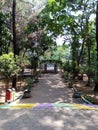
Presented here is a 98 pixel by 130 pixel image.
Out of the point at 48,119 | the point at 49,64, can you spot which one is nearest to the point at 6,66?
the point at 48,119

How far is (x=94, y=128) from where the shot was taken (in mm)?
8164

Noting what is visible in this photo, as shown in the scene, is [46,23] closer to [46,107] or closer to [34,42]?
[34,42]

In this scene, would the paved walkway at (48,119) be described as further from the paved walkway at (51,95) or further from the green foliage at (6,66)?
the green foliage at (6,66)

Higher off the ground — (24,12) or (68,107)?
(24,12)

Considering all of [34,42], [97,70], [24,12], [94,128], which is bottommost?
[94,128]

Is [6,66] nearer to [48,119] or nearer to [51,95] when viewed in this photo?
[51,95]

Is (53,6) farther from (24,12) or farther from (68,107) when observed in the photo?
(68,107)

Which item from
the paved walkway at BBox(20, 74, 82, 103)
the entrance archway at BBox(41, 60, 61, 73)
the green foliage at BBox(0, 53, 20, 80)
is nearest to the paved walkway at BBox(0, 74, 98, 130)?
the paved walkway at BBox(20, 74, 82, 103)

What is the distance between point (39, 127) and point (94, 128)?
5.77ft

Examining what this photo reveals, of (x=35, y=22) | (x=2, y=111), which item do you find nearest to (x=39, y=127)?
(x=2, y=111)

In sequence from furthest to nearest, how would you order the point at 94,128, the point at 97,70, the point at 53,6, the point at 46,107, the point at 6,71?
the point at 53,6 < the point at 97,70 < the point at 6,71 < the point at 46,107 < the point at 94,128

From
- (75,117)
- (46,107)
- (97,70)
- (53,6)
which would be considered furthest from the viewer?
(53,6)

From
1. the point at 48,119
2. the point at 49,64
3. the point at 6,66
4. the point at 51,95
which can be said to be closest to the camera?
the point at 48,119

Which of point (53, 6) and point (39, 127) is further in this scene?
point (53, 6)
